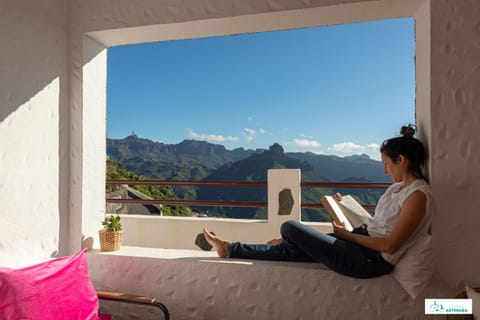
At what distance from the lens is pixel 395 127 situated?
6.91 ft

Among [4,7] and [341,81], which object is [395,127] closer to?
[4,7]

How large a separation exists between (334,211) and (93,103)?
188 cm

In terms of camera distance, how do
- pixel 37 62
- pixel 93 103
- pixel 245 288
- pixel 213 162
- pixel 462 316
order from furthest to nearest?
pixel 213 162 → pixel 93 103 → pixel 37 62 → pixel 245 288 → pixel 462 316

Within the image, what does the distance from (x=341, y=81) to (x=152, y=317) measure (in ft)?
33.9

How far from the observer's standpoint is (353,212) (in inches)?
95.7

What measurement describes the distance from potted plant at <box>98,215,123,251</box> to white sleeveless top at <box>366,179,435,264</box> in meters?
1.67

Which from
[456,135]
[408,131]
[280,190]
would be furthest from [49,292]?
[280,190]

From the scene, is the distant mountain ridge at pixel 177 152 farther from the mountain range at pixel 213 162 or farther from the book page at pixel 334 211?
the book page at pixel 334 211

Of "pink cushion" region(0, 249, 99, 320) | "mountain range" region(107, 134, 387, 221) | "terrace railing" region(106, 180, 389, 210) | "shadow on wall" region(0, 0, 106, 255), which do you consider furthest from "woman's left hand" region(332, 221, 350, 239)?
"mountain range" region(107, 134, 387, 221)

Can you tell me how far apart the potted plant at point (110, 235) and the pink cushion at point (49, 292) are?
36 cm

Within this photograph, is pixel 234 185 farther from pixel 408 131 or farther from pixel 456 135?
pixel 456 135

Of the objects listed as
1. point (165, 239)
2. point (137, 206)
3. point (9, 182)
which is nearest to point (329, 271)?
point (9, 182)

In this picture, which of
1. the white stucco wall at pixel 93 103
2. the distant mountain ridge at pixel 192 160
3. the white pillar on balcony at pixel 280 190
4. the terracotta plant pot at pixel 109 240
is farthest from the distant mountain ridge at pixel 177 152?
the terracotta plant pot at pixel 109 240

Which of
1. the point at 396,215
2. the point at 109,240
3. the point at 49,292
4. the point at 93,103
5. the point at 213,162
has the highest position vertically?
the point at 93,103
